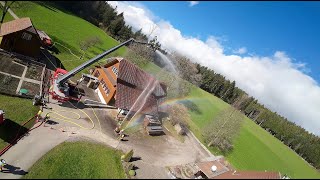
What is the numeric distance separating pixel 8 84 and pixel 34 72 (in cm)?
724

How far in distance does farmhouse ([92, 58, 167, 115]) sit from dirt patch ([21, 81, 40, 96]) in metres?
11.6

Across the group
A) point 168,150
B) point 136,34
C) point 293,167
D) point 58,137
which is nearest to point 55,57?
point 58,137

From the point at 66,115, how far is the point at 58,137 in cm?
579

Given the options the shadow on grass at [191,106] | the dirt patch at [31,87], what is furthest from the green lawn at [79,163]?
the shadow on grass at [191,106]

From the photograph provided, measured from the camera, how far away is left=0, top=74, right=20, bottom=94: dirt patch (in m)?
42.5

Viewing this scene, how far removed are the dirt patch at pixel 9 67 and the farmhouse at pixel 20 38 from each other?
305 cm

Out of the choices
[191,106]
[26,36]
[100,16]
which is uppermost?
[100,16]

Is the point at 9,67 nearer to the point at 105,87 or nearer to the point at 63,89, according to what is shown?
the point at 63,89

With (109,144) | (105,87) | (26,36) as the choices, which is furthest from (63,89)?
(26,36)

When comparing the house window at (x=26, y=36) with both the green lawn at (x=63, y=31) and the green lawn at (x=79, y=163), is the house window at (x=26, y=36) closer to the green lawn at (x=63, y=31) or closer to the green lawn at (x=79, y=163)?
the green lawn at (x=63, y=31)

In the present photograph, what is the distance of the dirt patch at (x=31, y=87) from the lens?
149 feet

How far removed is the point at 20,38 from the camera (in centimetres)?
5297

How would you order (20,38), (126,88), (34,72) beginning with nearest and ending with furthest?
(34,72) < (20,38) < (126,88)

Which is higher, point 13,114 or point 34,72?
point 34,72
